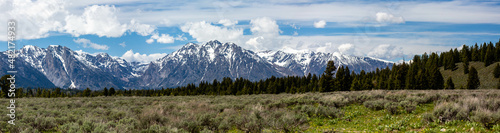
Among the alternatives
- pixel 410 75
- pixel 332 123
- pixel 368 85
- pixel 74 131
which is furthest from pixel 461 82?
pixel 74 131

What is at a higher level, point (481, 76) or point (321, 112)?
point (481, 76)

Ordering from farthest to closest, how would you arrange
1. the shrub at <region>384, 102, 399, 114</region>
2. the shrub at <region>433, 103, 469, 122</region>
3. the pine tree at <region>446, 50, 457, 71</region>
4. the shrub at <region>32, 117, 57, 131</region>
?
the pine tree at <region>446, 50, 457, 71</region>, the shrub at <region>384, 102, 399, 114</region>, the shrub at <region>32, 117, 57, 131</region>, the shrub at <region>433, 103, 469, 122</region>

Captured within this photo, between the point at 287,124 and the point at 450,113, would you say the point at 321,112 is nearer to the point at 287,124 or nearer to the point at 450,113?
the point at 287,124

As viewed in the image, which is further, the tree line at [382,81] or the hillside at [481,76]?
the hillside at [481,76]

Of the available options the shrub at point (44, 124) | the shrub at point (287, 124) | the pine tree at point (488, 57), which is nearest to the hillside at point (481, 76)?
the pine tree at point (488, 57)

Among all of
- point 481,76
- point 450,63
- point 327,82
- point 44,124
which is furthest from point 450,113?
point 450,63

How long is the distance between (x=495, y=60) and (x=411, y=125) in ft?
402

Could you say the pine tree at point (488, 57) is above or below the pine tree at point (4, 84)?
above

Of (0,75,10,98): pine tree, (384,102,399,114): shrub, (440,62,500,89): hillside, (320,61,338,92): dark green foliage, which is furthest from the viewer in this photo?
(440,62,500,89): hillside

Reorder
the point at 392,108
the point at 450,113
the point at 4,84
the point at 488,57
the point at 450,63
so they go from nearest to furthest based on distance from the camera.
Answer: the point at 450,113 < the point at 392,108 < the point at 4,84 < the point at 488,57 < the point at 450,63

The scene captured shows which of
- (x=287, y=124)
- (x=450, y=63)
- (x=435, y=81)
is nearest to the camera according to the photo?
(x=287, y=124)

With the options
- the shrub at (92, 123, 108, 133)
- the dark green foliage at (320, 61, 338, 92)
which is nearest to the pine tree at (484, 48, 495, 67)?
the dark green foliage at (320, 61, 338, 92)

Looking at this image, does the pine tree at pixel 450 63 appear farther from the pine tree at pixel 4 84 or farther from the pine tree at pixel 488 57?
the pine tree at pixel 4 84

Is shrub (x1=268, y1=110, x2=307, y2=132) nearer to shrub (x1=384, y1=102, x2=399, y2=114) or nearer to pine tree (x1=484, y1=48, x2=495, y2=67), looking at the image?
shrub (x1=384, y1=102, x2=399, y2=114)
